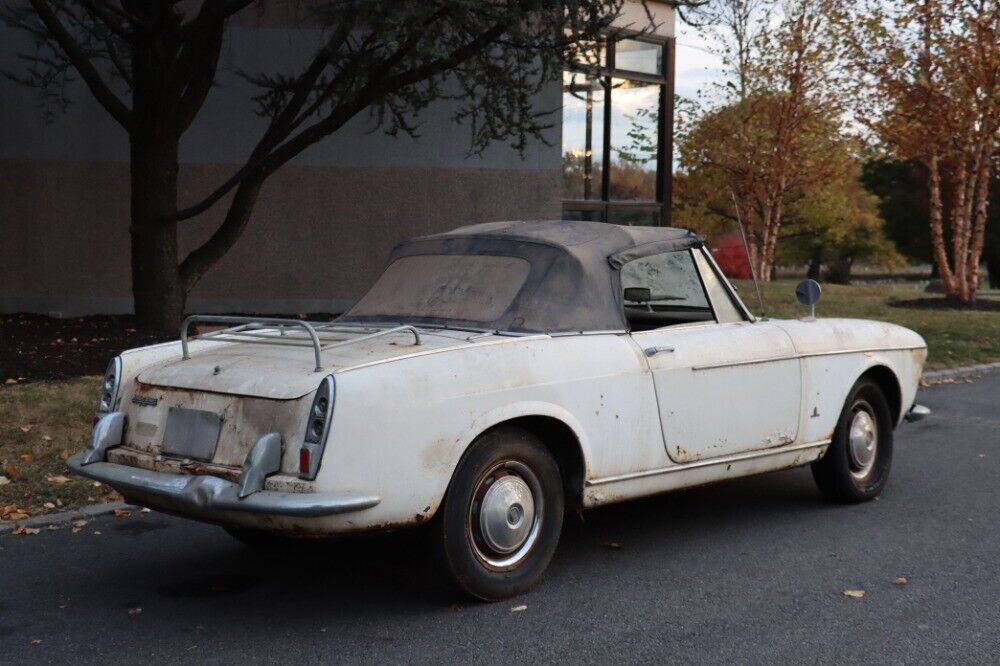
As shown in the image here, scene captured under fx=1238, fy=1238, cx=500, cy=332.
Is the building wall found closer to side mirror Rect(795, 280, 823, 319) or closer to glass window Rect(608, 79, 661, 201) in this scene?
glass window Rect(608, 79, 661, 201)

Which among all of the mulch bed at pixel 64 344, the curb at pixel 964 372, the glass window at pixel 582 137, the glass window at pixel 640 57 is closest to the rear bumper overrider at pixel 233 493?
the mulch bed at pixel 64 344

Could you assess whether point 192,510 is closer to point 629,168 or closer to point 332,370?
point 332,370

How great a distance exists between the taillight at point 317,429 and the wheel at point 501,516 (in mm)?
604

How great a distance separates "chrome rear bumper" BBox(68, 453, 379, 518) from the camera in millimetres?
4496

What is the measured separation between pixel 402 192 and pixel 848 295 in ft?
36.5

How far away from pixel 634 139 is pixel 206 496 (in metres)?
17.6

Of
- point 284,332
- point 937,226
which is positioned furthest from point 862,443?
point 937,226

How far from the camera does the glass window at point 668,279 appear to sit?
627cm

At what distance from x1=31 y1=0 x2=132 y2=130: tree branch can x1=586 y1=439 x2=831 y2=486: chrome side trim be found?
8.83 m

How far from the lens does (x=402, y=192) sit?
60.7 feet

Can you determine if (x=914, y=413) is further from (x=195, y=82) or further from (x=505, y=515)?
(x=195, y=82)

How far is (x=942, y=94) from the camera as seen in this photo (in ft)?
73.4

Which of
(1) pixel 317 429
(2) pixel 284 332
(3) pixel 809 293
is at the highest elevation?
(3) pixel 809 293

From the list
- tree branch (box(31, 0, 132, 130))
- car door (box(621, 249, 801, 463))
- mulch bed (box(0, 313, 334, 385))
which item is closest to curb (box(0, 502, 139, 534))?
car door (box(621, 249, 801, 463))
